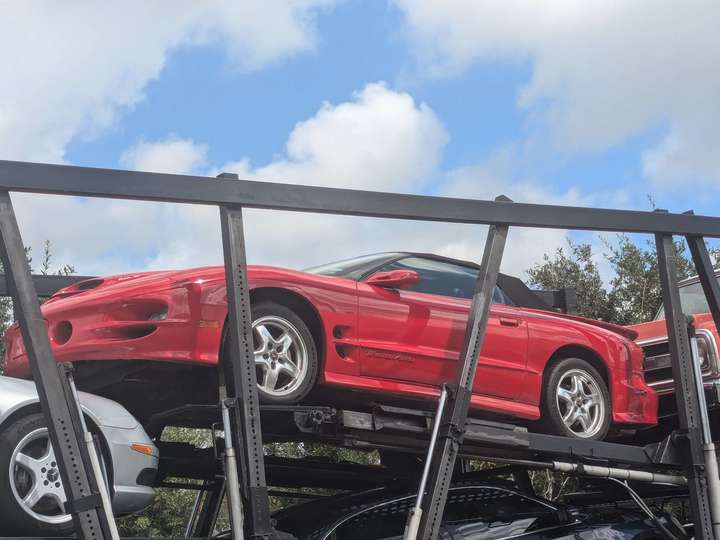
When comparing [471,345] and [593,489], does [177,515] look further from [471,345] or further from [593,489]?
[471,345]

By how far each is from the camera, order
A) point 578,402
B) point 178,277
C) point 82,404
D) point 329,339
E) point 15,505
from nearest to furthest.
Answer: point 15,505 → point 82,404 → point 178,277 → point 329,339 → point 578,402

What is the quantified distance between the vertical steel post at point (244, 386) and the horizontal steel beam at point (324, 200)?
0.56 ft

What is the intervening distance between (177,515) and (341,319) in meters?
11.4

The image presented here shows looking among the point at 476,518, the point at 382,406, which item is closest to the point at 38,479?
the point at 382,406

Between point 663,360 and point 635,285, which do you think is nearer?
point 663,360

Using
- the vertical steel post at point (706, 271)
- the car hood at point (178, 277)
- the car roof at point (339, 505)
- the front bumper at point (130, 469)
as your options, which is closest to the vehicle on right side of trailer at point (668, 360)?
→ the vertical steel post at point (706, 271)

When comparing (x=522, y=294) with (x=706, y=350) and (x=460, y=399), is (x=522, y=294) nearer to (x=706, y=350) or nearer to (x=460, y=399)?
(x=706, y=350)

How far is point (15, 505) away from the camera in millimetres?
4359

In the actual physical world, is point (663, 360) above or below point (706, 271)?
below

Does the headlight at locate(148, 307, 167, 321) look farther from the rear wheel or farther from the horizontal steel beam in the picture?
the horizontal steel beam

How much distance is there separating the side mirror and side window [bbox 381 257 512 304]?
1.16 feet

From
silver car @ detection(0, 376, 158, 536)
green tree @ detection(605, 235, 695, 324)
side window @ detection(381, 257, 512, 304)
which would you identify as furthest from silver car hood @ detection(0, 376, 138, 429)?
green tree @ detection(605, 235, 695, 324)

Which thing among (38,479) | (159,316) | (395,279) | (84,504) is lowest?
(84,504)

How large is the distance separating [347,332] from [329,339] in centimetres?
14
